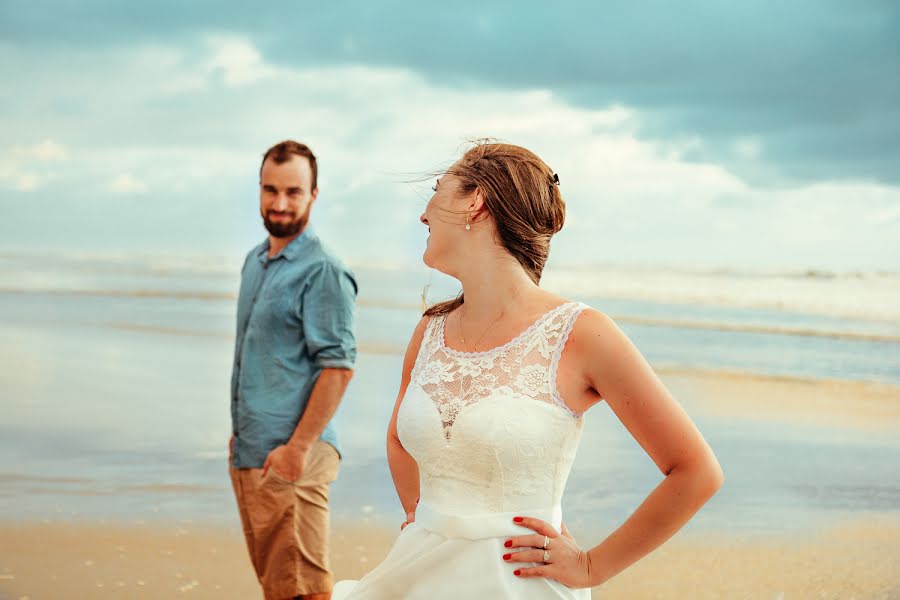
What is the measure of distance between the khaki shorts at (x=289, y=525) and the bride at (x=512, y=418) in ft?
5.11

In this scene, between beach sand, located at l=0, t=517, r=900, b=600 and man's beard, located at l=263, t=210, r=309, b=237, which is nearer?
man's beard, located at l=263, t=210, r=309, b=237

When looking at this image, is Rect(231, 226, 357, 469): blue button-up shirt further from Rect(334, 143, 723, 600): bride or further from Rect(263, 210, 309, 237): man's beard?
Rect(334, 143, 723, 600): bride

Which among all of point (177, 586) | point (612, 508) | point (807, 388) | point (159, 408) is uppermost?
point (807, 388)

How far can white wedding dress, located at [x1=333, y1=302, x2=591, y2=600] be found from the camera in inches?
77.7

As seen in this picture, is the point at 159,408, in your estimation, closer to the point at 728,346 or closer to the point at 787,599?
the point at 787,599

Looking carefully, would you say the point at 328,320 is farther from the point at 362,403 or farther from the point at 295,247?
the point at 362,403

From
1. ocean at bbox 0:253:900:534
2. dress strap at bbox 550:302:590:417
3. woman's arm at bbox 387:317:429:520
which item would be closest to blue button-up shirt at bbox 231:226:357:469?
ocean at bbox 0:253:900:534

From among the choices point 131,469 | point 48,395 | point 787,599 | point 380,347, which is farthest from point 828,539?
point 380,347

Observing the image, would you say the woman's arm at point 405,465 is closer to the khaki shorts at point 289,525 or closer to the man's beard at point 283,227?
the khaki shorts at point 289,525

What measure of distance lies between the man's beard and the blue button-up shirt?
0.09 metres

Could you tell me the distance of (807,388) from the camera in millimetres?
12078

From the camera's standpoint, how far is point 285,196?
388 centimetres

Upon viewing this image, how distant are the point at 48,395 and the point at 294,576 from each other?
6.89 m

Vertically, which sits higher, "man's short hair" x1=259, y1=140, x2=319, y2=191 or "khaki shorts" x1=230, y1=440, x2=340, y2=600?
"man's short hair" x1=259, y1=140, x2=319, y2=191
